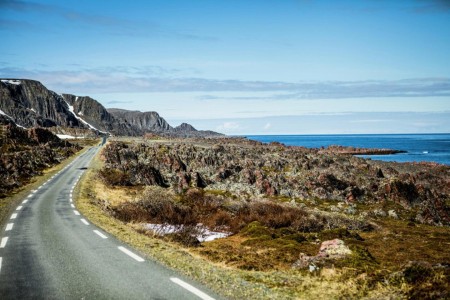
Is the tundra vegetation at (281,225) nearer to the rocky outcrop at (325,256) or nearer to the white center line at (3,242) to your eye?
the rocky outcrop at (325,256)

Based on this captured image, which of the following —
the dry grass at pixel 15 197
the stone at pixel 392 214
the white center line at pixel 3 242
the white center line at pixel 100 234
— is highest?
the white center line at pixel 3 242

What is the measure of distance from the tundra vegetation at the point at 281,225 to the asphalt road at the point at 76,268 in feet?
3.09

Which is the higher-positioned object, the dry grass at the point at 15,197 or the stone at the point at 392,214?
the dry grass at the point at 15,197

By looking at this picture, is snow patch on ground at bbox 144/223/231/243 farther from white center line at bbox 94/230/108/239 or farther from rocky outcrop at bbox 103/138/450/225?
rocky outcrop at bbox 103/138/450/225

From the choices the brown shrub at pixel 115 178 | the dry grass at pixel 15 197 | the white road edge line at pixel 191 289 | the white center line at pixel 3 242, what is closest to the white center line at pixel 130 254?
the white road edge line at pixel 191 289

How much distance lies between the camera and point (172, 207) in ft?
88.2

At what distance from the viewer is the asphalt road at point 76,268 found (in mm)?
8961

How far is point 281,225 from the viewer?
25.8 meters

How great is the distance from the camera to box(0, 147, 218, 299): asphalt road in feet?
29.4

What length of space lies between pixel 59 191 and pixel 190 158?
29.6 meters

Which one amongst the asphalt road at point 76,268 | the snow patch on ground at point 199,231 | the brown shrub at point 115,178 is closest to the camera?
the asphalt road at point 76,268

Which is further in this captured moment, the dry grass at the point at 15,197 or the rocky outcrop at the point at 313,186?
the rocky outcrop at the point at 313,186

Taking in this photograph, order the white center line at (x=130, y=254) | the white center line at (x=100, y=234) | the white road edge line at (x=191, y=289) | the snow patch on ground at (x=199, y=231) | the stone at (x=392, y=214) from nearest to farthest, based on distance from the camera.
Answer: the white road edge line at (x=191, y=289), the white center line at (x=130, y=254), the white center line at (x=100, y=234), the snow patch on ground at (x=199, y=231), the stone at (x=392, y=214)

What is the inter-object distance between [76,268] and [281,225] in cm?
1734
